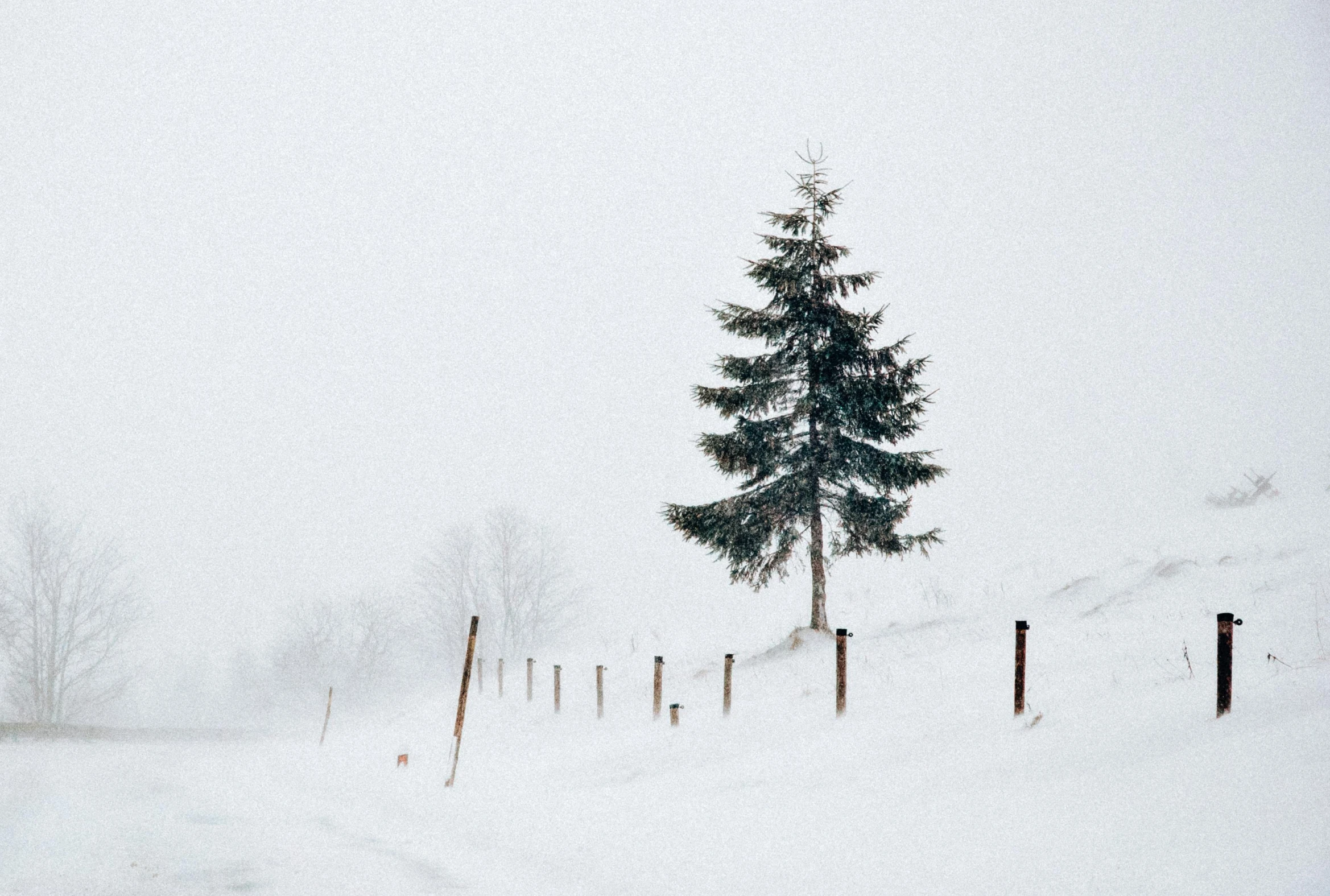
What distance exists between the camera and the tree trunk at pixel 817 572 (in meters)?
15.0

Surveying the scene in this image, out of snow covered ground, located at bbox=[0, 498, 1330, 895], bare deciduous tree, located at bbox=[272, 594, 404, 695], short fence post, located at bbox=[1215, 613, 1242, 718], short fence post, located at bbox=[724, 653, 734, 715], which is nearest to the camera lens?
snow covered ground, located at bbox=[0, 498, 1330, 895]

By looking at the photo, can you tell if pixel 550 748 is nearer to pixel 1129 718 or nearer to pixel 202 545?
pixel 1129 718

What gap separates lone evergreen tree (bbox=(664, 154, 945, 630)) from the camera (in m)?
14.8

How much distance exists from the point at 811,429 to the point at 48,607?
117ft

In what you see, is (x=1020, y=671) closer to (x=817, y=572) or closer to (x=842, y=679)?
(x=842, y=679)

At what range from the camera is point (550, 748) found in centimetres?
1293

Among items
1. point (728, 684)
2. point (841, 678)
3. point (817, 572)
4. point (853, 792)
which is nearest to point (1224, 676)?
point (853, 792)

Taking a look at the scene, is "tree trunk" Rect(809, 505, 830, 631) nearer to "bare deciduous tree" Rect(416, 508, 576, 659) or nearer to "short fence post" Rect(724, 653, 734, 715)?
"short fence post" Rect(724, 653, 734, 715)

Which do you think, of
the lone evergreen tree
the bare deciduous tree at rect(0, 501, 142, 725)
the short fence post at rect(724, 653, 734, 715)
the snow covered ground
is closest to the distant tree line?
the bare deciduous tree at rect(0, 501, 142, 725)

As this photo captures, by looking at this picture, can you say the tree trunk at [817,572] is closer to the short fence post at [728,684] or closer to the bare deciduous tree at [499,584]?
the short fence post at [728,684]

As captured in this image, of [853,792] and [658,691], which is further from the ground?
[853,792]

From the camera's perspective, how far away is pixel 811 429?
605 inches

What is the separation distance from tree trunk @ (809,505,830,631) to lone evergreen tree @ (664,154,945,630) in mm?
28

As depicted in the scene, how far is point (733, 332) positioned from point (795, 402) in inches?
86.5
